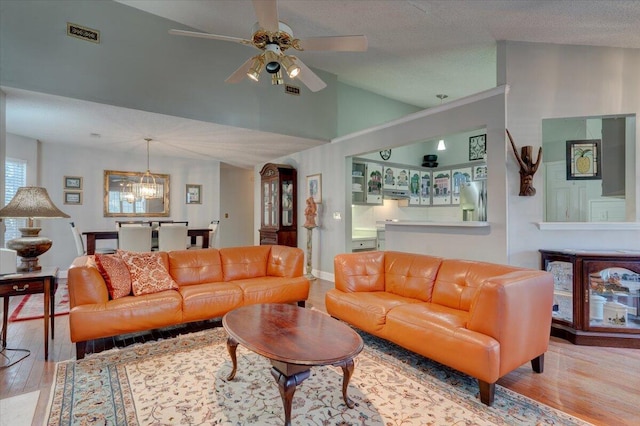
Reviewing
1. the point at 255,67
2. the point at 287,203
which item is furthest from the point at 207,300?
the point at 287,203

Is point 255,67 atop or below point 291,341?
atop

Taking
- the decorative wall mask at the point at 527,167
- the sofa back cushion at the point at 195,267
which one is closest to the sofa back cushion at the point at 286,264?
the sofa back cushion at the point at 195,267

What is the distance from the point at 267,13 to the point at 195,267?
274cm

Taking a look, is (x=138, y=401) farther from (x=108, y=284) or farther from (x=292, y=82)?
(x=292, y=82)

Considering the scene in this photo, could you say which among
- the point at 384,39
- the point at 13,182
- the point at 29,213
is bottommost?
the point at 29,213

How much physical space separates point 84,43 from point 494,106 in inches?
194

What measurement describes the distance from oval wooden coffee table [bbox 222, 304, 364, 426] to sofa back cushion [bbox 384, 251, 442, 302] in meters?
1.14

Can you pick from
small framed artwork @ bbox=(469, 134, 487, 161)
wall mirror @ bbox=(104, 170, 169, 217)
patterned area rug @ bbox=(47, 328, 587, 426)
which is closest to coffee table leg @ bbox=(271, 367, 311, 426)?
patterned area rug @ bbox=(47, 328, 587, 426)

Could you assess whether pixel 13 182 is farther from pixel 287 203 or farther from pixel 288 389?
pixel 288 389

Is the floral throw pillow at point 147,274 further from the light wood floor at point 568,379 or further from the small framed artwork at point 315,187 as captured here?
the small framed artwork at point 315,187

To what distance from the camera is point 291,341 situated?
6.44 feet

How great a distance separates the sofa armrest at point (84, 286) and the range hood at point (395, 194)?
5.16 metres

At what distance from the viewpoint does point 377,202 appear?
6.59 m

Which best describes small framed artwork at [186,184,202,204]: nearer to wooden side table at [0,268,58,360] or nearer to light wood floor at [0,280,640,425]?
light wood floor at [0,280,640,425]
